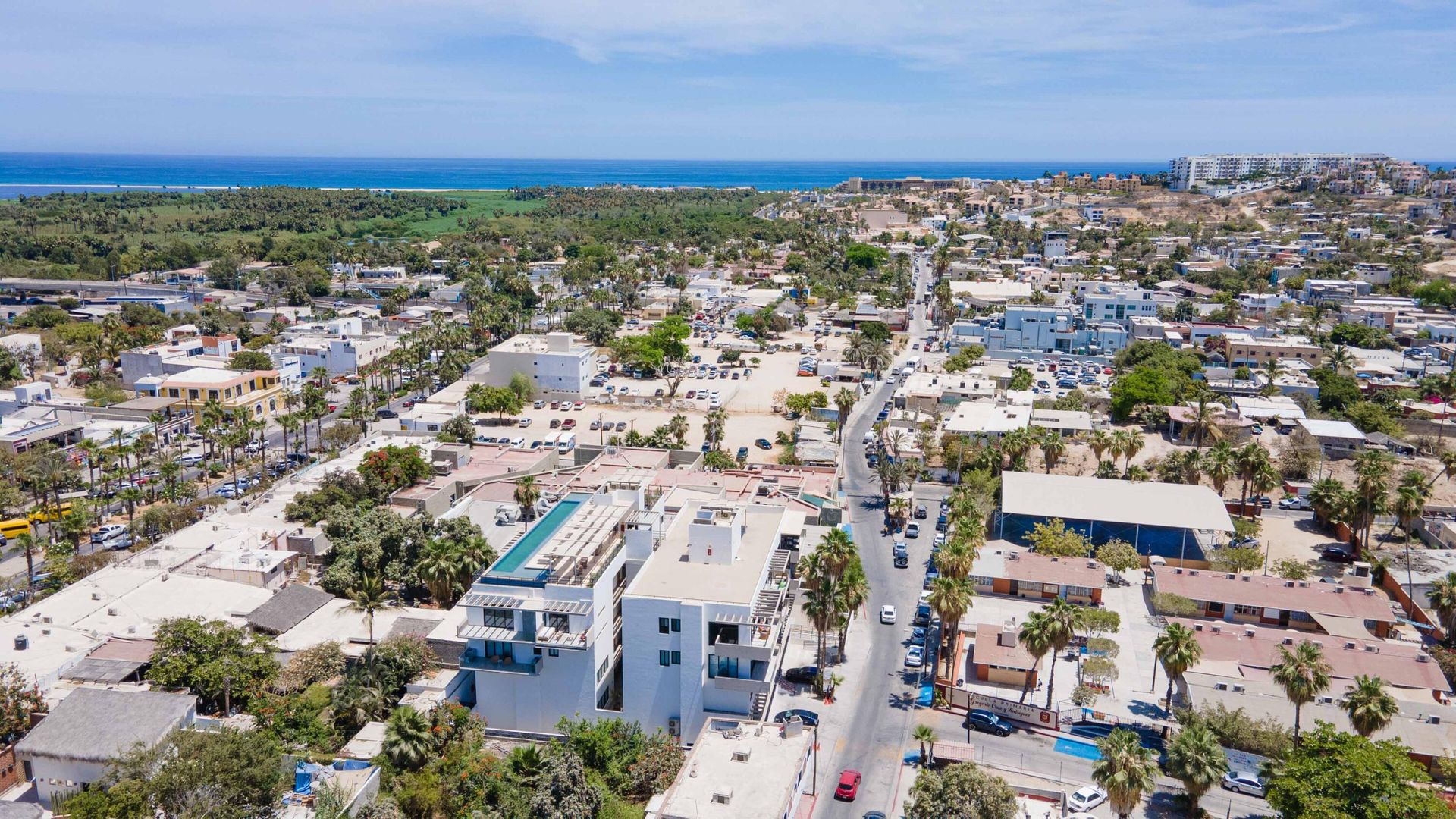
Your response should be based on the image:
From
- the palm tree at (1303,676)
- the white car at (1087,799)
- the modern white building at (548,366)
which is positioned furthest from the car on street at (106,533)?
the palm tree at (1303,676)

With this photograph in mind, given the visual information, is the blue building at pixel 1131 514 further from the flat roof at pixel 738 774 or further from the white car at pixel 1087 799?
the flat roof at pixel 738 774

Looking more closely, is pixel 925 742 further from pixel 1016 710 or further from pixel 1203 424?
pixel 1203 424

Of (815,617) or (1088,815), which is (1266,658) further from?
(815,617)

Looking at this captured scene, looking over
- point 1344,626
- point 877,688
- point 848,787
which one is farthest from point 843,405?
point 848,787

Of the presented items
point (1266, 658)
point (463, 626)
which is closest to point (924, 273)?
point (1266, 658)

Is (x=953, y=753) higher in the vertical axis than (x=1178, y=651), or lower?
lower
